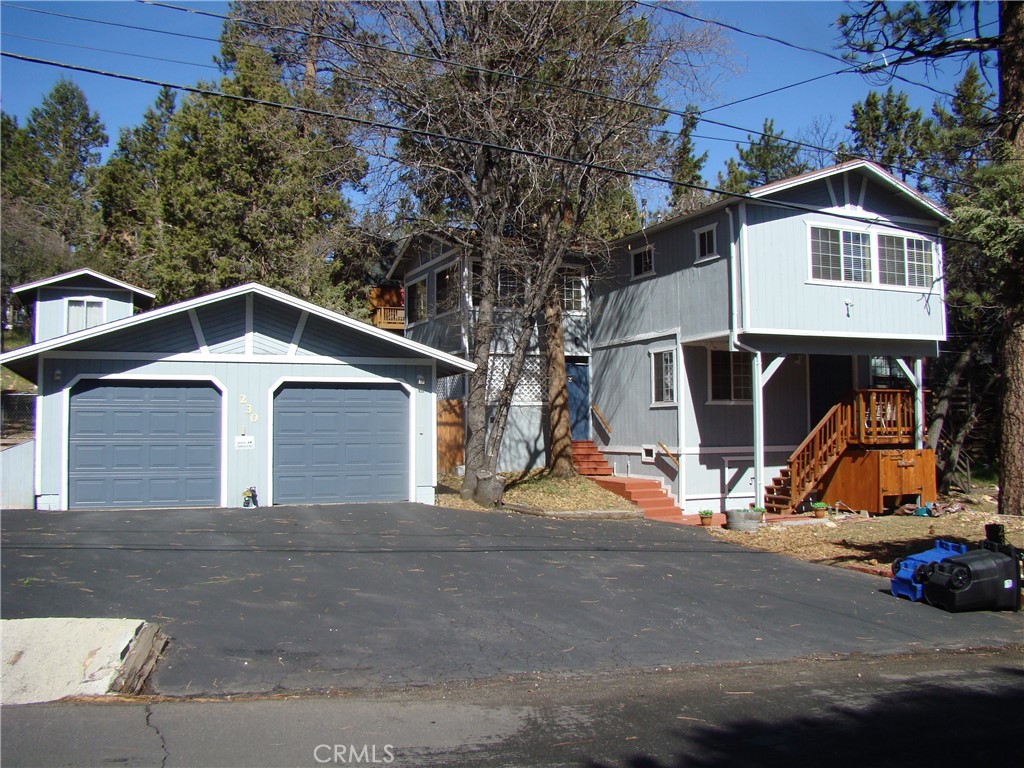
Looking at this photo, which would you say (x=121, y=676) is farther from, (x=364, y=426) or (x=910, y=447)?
(x=910, y=447)

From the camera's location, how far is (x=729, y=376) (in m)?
20.0

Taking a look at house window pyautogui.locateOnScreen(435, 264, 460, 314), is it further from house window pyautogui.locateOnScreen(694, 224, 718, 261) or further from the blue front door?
house window pyautogui.locateOnScreen(694, 224, 718, 261)

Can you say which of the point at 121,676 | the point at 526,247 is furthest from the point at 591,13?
the point at 121,676

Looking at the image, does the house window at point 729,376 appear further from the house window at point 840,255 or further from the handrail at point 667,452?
the house window at point 840,255

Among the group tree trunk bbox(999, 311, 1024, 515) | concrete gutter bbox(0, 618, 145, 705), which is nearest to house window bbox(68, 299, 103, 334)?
concrete gutter bbox(0, 618, 145, 705)

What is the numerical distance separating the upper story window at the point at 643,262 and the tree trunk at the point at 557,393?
2.17 metres

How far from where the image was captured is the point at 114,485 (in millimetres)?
14164

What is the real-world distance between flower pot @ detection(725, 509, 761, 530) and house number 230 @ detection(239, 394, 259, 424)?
9.29 metres

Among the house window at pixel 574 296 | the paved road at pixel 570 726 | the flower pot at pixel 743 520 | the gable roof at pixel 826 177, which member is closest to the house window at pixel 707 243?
the gable roof at pixel 826 177

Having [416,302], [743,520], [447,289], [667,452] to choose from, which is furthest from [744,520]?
[416,302]

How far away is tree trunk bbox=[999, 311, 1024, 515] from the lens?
52.4 feet

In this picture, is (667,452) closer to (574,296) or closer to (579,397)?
(579,397)

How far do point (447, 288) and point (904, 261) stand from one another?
11.6m

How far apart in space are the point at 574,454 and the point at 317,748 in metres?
16.5
